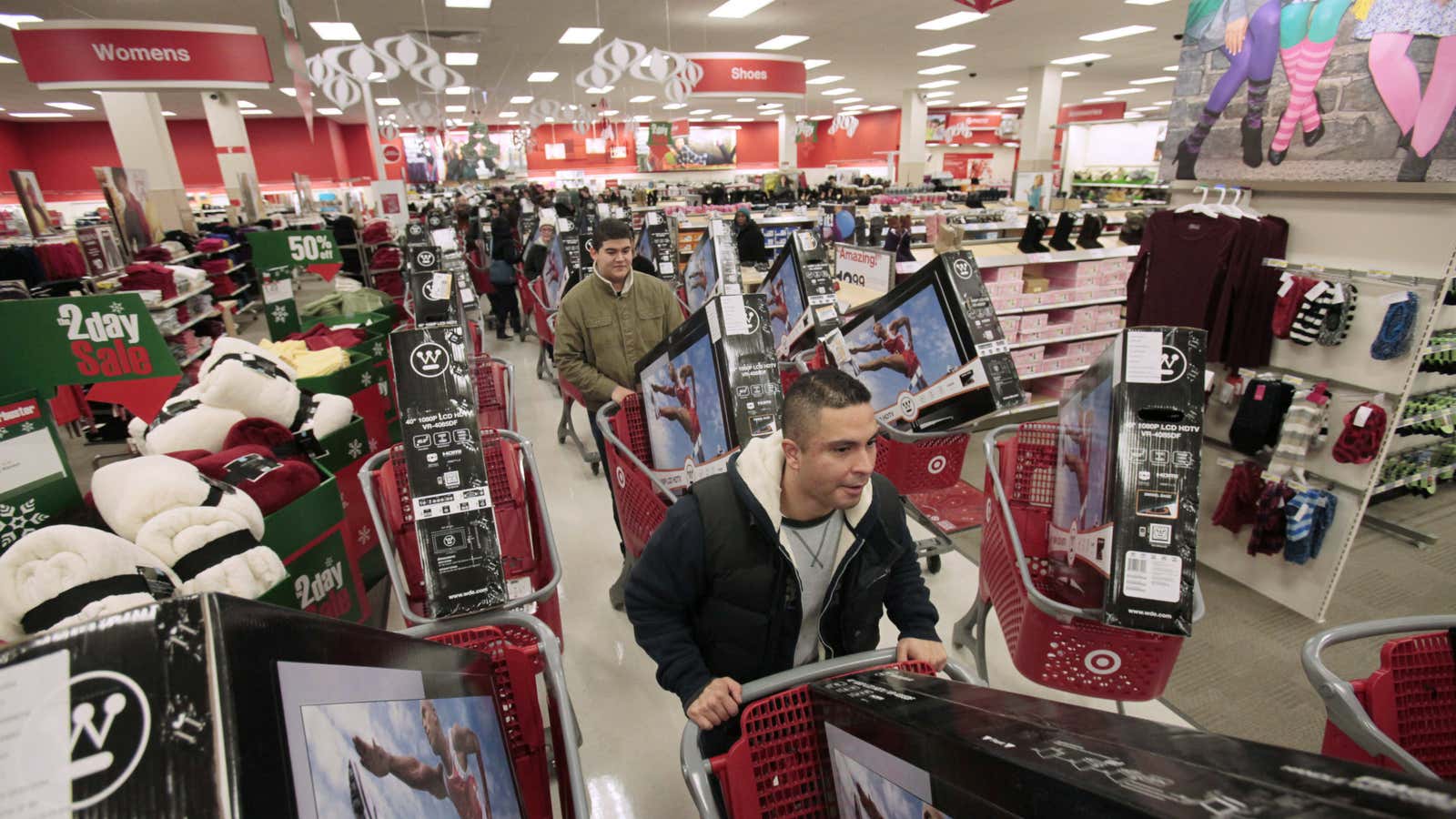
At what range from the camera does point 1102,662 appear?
2084 millimetres

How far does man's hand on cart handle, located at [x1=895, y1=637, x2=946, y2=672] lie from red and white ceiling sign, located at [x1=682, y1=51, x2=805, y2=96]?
9.77m

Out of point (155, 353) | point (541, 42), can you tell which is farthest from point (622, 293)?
point (541, 42)

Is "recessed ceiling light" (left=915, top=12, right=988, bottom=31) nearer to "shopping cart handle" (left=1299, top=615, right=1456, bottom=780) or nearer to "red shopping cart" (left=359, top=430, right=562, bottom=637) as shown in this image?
"red shopping cart" (left=359, top=430, right=562, bottom=637)

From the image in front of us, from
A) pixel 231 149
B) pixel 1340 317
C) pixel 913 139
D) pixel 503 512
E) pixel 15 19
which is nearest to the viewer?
pixel 503 512

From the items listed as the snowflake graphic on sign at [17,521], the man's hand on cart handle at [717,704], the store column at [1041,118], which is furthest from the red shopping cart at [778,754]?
the store column at [1041,118]

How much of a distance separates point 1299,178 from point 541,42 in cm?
1296

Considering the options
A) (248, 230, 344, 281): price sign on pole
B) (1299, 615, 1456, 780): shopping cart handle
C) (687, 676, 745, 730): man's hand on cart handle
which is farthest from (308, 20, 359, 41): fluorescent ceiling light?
(1299, 615, 1456, 780): shopping cart handle

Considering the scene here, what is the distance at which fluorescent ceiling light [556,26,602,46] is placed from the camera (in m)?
12.0

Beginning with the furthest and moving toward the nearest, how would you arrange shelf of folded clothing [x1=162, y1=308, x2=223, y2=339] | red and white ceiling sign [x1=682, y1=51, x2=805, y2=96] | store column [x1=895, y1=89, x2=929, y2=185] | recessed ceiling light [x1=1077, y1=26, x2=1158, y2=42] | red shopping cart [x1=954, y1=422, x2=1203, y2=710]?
store column [x1=895, y1=89, x2=929, y2=185]
recessed ceiling light [x1=1077, y1=26, x2=1158, y2=42]
red and white ceiling sign [x1=682, y1=51, x2=805, y2=96]
shelf of folded clothing [x1=162, y1=308, x2=223, y2=339]
red shopping cart [x1=954, y1=422, x2=1203, y2=710]

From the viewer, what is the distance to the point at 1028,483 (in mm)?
2811

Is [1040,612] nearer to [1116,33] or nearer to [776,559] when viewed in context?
[776,559]

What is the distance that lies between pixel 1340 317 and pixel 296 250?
7.53 metres

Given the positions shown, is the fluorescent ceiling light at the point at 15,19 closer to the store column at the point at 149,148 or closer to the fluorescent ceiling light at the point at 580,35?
the store column at the point at 149,148

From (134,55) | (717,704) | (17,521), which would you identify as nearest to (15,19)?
(134,55)
